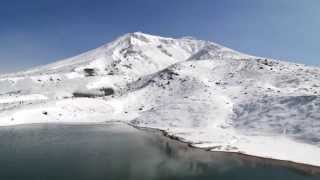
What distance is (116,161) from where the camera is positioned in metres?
36.4

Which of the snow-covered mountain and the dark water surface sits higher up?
the snow-covered mountain

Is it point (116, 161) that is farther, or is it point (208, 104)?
point (208, 104)

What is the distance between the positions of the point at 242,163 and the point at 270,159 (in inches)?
138

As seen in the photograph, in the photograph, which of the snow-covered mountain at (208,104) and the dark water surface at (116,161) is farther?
the snow-covered mountain at (208,104)

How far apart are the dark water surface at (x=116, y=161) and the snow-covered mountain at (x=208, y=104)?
4124 millimetres

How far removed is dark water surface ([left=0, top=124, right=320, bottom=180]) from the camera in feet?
103

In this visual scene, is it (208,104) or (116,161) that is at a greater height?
(208,104)

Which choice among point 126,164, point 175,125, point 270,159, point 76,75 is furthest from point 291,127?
point 76,75

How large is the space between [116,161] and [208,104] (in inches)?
1306

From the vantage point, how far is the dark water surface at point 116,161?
31250mm

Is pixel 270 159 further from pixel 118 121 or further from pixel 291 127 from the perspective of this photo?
pixel 118 121

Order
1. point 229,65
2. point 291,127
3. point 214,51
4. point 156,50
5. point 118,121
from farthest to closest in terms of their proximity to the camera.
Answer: point 156,50 → point 214,51 → point 229,65 → point 118,121 → point 291,127

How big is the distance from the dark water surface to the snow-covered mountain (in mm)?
4124

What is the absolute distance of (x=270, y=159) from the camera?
129 feet
